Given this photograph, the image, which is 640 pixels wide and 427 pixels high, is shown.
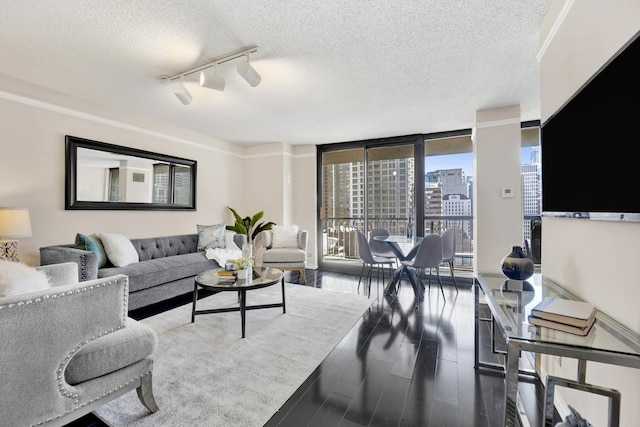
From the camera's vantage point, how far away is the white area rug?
1.54m

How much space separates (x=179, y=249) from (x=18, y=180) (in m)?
1.91

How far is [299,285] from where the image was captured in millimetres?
4195

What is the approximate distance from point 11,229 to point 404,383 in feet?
11.7

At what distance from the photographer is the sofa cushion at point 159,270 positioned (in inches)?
118

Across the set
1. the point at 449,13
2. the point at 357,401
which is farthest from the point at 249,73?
the point at 357,401

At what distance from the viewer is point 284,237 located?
4879 millimetres

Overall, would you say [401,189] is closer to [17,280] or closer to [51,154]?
[17,280]

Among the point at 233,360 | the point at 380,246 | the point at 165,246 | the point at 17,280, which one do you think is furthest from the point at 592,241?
the point at 165,246

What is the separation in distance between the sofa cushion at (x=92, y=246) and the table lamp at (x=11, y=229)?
0.45 m

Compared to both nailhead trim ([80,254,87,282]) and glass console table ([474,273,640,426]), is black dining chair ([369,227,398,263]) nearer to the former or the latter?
glass console table ([474,273,640,426])

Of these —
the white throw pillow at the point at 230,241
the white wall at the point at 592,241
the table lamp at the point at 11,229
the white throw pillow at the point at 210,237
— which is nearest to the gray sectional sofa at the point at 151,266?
the white throw pillow at the point at 210,237

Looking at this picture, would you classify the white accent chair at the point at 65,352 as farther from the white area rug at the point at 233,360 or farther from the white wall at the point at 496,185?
the white wall at the point at 496,185

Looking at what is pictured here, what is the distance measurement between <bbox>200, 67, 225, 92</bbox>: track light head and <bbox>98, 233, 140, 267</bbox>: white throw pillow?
2.15 metres

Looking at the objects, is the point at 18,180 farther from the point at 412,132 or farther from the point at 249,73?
the point at 412,132
